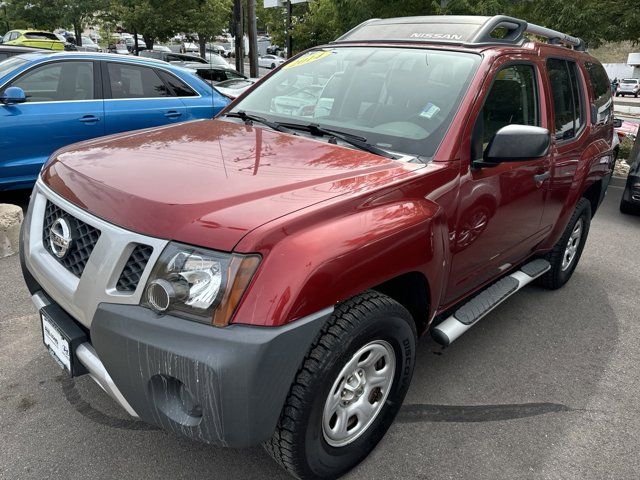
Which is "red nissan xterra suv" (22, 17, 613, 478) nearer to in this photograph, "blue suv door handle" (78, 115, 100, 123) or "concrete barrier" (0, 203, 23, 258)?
"concrete barrier" (0, 203, 23, 258)

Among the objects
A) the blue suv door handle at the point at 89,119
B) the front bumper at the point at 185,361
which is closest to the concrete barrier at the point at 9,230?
the blue suv door handle at the point at 89,119

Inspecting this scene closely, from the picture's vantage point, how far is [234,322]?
5.56ft

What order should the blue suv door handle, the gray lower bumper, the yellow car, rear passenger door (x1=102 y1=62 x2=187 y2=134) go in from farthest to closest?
1. the yellow car
2. rear passenger door (x1=102 y1=62 x2=187 y2=134)
3. the blue suv door handle
4. the gray lower bumper

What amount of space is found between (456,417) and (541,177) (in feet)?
5.01

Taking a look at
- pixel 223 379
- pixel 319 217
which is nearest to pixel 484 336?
pixel 319 217

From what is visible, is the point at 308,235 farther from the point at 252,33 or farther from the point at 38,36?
the point at 38,36

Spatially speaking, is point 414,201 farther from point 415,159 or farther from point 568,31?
point 568,31

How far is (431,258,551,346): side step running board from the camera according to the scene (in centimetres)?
273

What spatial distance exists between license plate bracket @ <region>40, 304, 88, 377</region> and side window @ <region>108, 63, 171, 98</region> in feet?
14.1

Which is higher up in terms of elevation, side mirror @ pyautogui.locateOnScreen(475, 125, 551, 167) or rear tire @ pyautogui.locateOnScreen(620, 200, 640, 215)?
side mirror @ pyautogui.locateOnScreen(475, 125, 551, 167)

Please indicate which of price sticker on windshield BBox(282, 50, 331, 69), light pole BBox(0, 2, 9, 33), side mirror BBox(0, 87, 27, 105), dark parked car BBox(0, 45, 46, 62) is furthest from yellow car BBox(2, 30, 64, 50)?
price sticker on windshield BBox(282, 50, 331, 69)

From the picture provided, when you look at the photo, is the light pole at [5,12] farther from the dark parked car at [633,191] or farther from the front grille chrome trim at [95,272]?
the front grille chrome trim at [95,272]

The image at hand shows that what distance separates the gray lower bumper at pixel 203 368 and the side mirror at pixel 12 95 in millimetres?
4061

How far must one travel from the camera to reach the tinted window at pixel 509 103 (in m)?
2.79
